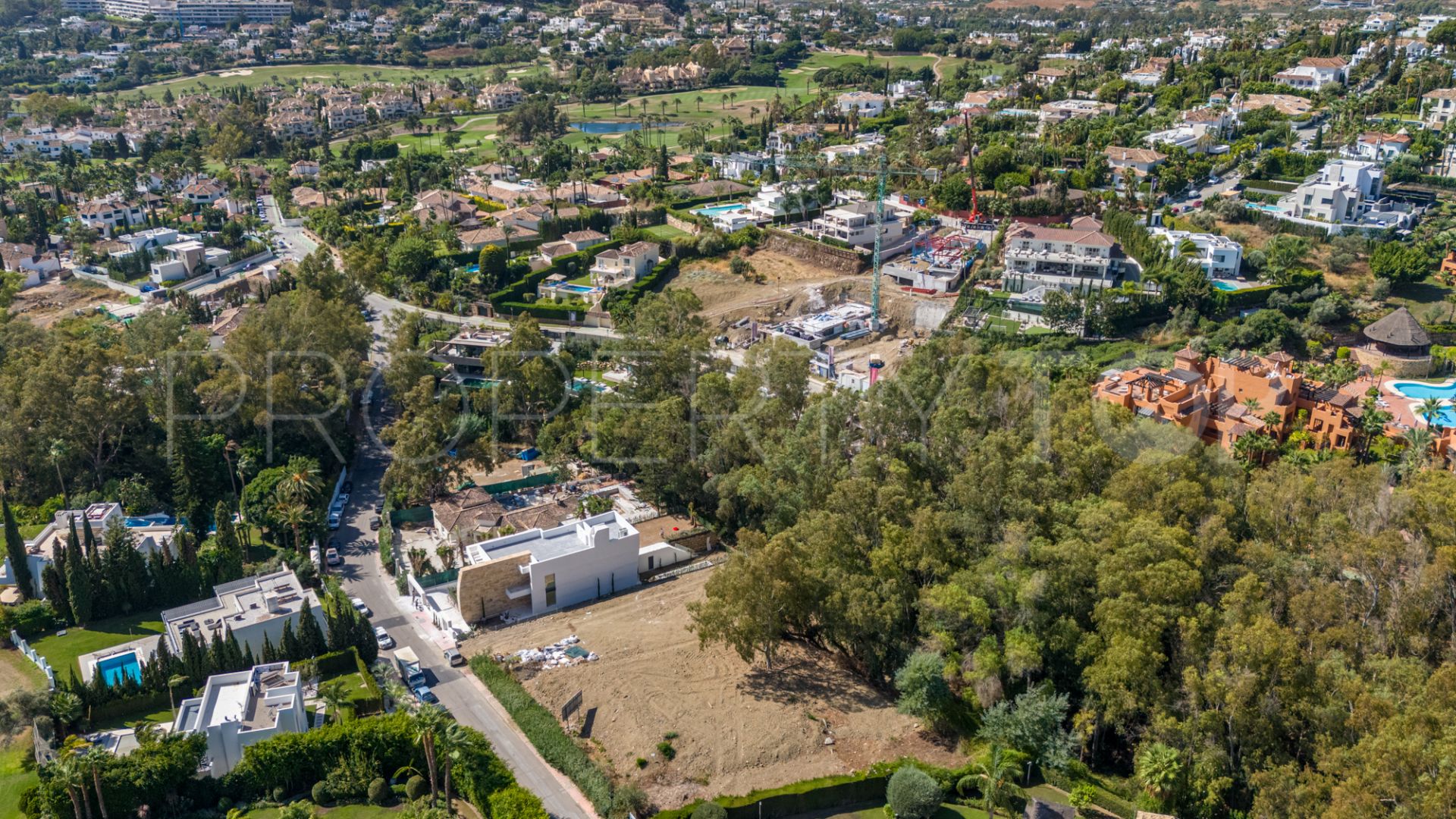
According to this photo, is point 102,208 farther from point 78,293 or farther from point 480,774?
point 480,774

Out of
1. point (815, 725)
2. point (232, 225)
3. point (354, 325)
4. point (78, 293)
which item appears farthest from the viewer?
point (232, 225)

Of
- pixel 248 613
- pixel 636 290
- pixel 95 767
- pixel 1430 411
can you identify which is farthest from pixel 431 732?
pixel 636 290

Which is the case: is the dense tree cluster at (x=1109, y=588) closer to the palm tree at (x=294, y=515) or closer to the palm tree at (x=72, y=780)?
the palm tree at (x=294, y=515)

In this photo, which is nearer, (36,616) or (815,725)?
(815,725)

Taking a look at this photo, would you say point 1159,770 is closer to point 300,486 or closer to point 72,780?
point 72,780

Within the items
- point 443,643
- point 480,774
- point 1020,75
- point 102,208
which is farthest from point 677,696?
point 1020,75

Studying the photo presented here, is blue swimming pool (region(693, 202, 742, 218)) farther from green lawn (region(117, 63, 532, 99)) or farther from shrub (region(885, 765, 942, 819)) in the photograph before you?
green lawn (region(117, 63, 532, 99))
